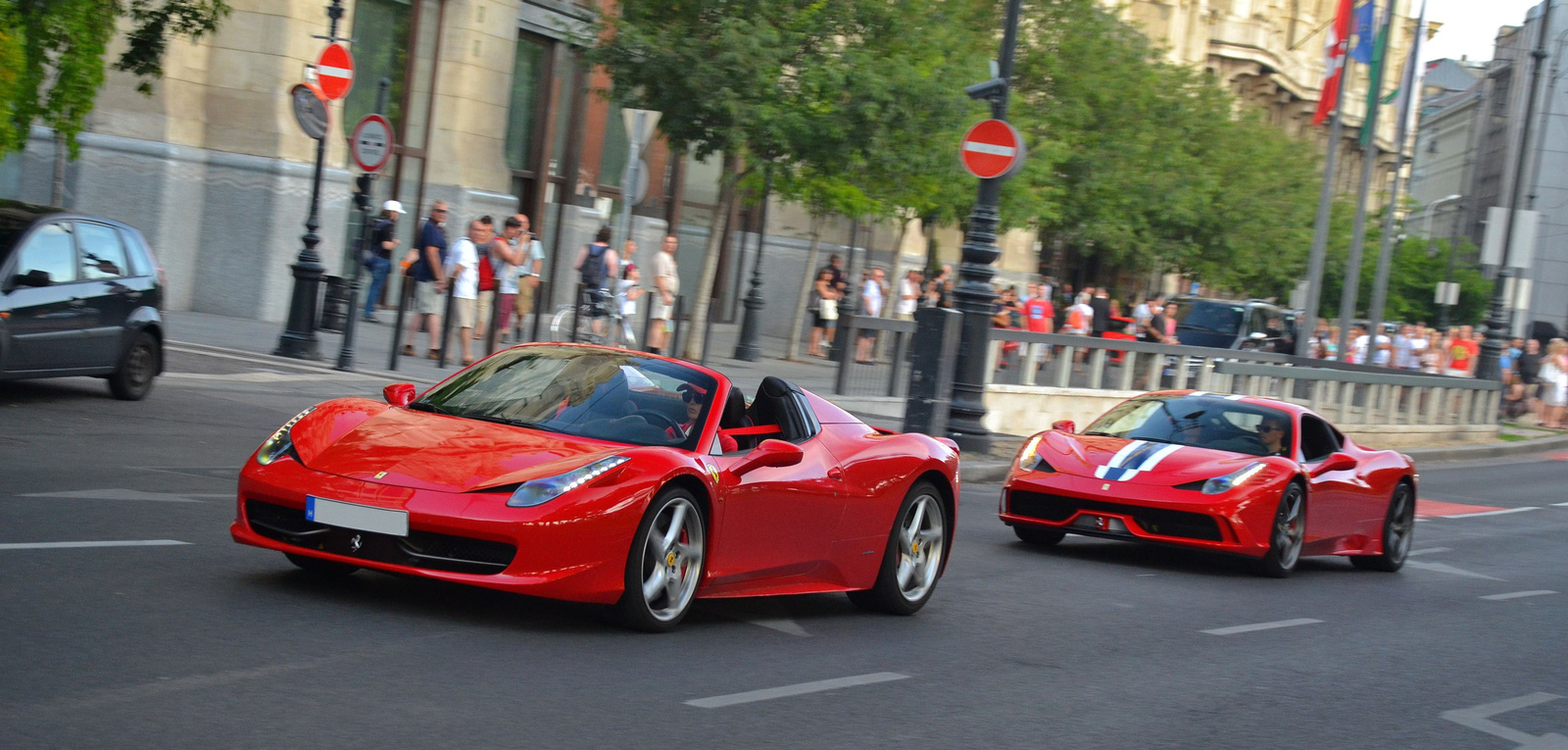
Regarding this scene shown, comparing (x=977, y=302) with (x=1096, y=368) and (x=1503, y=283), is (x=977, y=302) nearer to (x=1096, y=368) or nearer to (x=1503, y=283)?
(x=1096, y=368)

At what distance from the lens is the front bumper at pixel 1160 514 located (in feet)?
37.9

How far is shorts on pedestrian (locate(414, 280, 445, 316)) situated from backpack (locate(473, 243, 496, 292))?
67cm

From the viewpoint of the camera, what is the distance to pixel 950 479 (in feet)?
29.8

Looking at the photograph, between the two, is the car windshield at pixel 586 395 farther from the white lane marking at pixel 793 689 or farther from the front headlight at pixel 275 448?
the white lane marking at pixel 793 689

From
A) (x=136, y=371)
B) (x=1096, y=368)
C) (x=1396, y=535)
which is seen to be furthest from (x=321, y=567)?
(x=1096, y=368)

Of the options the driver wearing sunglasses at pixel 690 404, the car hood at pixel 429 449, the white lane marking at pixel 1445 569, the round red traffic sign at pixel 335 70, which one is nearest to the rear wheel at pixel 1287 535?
the white lane marking at pixel 1445 569

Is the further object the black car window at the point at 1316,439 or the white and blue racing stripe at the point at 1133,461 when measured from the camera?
the black car window at the point at 1316,439

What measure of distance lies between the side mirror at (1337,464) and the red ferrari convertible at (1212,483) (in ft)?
0.04

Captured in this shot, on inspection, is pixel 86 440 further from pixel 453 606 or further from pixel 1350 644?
pixel 1350 644

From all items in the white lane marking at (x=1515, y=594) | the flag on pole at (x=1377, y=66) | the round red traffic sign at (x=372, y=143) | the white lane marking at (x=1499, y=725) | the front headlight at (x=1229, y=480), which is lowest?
the white lane marking at (x=1515, y=594)

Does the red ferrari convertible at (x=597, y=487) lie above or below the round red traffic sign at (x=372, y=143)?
below

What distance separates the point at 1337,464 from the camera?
1277cm

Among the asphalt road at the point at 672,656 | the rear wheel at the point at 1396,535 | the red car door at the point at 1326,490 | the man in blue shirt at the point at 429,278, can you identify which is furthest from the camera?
the man in blue shirt at the point at 429,278

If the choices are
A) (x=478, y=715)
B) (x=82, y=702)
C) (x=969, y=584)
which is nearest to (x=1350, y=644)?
(x=969, y=584)
